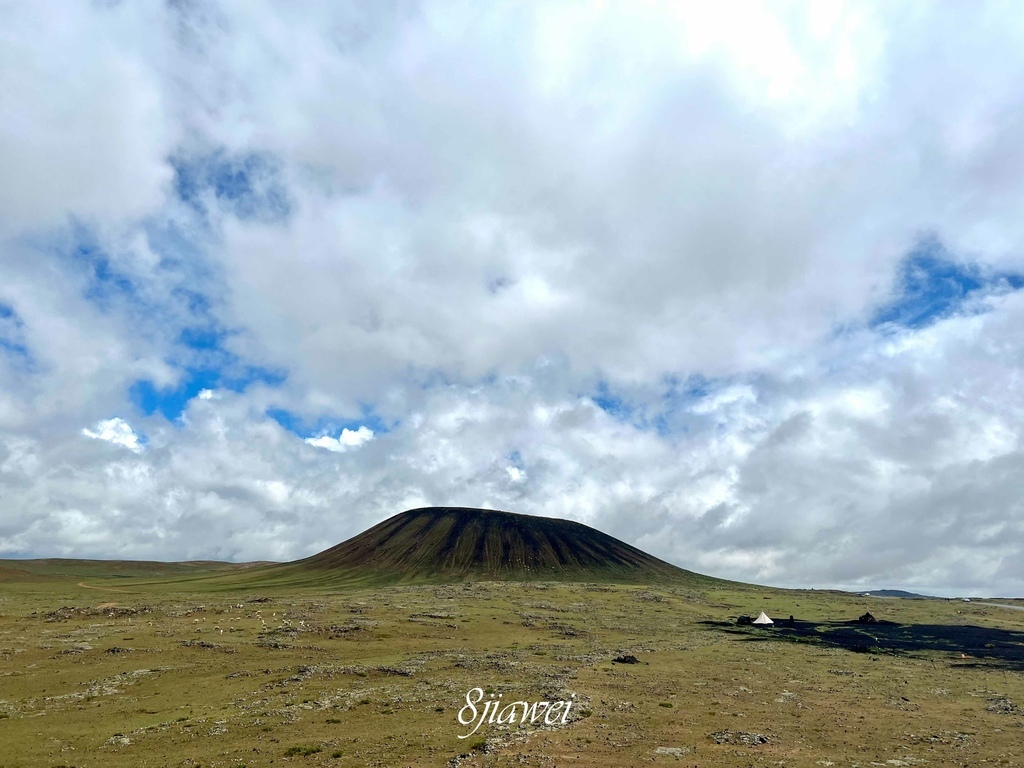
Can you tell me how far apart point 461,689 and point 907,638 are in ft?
268

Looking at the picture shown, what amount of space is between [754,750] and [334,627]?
186ft

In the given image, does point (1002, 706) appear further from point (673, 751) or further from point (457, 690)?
point (457, 690)

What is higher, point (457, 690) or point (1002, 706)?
point (1002, 706)

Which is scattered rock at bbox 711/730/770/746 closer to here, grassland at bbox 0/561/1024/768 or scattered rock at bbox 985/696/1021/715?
grassland at bbox 0/561/1024/768

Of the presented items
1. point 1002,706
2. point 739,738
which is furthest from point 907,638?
point 739,738

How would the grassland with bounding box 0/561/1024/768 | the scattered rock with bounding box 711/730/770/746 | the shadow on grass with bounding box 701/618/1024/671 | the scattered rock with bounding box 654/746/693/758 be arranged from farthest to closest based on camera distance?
the shadow on grass with bounding box 701/618/1024/671
the scattered rock with bounding box 711/730/770/746
the grassland with bounding box 0/561/1024/768
the scattered rock with bounding box 654/746/693/758

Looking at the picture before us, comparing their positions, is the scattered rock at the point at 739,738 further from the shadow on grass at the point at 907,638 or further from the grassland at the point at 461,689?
the shadow on grass at the point at 907,638

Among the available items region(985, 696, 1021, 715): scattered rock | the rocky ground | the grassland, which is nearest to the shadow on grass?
the grassland

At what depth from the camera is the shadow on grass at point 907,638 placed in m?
78.8

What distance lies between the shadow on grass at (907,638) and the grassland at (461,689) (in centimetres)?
84

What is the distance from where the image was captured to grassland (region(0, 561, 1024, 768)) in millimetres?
34250

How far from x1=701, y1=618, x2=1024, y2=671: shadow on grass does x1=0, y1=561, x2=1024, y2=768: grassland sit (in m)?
0.84

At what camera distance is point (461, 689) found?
47281 mm

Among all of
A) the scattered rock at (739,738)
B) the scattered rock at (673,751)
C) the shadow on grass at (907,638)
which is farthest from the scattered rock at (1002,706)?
the scattered rock at (673,751)
